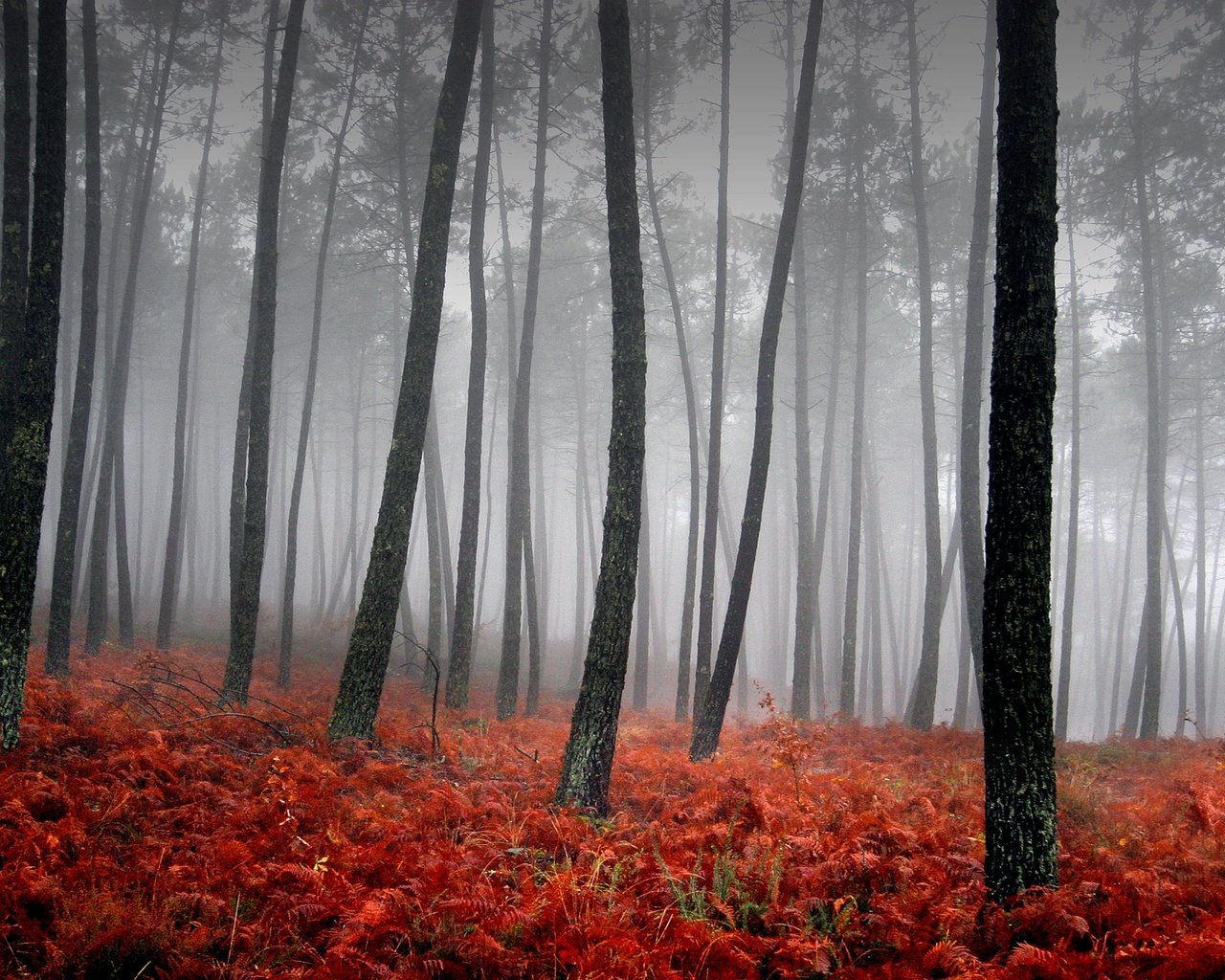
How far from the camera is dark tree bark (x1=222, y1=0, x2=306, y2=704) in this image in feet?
32.8

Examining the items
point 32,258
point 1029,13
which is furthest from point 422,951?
point 32,258

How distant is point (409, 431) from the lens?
850cm

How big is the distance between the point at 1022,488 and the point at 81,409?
14496 millimetres

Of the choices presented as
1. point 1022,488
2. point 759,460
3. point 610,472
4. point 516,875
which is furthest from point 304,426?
point 1022,488

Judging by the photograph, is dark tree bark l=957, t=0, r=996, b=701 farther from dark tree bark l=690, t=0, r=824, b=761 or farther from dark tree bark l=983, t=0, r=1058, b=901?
dark tree bark l=983, t=0, r=1058, b=901

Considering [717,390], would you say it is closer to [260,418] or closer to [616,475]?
[616,475]

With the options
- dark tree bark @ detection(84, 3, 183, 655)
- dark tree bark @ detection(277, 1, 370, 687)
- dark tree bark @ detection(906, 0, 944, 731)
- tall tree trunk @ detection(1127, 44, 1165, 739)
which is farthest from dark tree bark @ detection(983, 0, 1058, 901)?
dark tree bark @ detection(84, 3, 183, 655)

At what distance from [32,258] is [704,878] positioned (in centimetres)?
835

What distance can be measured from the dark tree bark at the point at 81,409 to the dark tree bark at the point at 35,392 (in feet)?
16.7

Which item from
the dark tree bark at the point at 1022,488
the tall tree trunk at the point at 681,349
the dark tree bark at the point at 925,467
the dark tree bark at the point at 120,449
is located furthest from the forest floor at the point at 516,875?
the dark tree bark at the point at 120,449

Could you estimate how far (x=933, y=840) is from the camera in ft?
16.3

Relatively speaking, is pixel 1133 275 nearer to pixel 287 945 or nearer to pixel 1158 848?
pixel 1158 848

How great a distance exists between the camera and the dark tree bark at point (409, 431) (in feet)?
27.1

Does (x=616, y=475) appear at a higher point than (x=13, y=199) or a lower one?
lower
